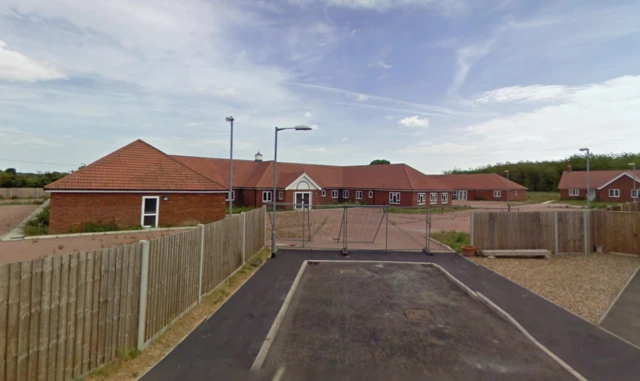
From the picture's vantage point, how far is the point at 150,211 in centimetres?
2091

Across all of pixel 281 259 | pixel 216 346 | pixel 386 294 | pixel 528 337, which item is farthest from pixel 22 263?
pixel 281 259

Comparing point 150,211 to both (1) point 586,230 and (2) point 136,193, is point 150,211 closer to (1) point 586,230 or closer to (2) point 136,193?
(2) point 136,193

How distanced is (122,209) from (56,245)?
5.56 m

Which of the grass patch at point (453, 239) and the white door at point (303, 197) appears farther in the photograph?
the white door at point (303, 197)

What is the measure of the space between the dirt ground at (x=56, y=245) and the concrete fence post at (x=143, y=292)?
307 inches

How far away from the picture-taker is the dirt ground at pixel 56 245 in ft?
40.7

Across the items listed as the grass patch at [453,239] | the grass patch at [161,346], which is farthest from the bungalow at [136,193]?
the grass patch at [453,239]

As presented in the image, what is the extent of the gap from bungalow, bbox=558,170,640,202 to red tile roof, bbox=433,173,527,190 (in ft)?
24.0

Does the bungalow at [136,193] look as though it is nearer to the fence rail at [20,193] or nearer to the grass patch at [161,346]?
the grass patch at [161,346]

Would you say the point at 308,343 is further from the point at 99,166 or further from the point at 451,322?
the point at 99,166

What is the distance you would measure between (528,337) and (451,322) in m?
1.44

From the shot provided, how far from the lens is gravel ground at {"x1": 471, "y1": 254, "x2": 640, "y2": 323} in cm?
817

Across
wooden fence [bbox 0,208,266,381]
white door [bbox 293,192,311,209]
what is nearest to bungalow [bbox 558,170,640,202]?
white door [bbox 293,192,311,209]

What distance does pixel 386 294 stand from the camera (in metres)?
8.84
